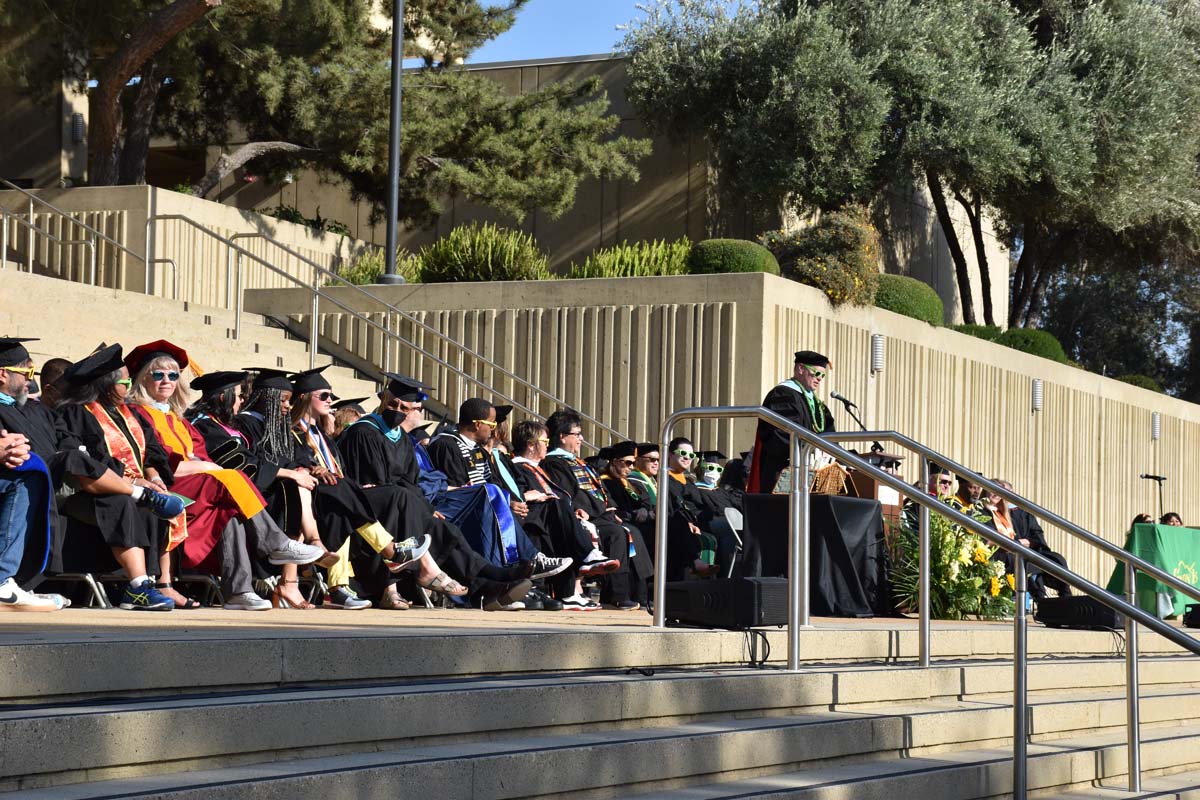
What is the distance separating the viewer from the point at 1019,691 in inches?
276

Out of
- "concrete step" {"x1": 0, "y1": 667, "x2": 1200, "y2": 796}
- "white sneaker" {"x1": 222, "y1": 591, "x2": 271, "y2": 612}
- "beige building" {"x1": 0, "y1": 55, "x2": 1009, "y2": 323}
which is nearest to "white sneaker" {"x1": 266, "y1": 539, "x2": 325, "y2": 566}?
"white sneaker" {"x1": 222, "y1": 591, "x2": 271, "y2": 612}

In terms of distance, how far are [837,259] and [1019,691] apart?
12299 millimetres

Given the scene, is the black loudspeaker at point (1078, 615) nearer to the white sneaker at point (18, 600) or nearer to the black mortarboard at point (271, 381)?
the black mortarboard at point (271, 381)

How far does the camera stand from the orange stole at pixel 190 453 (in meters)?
8.74

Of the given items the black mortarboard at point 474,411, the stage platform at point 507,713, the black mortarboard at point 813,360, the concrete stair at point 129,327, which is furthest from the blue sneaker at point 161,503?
the concrete stair at point 129,327

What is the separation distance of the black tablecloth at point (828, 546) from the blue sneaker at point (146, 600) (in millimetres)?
3470

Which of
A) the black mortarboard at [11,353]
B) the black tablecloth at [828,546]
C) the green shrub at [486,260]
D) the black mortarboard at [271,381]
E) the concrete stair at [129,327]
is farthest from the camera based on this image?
the green shrub at [486,260]

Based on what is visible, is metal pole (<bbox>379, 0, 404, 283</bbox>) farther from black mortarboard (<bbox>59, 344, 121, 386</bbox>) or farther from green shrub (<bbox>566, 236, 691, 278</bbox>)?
black mortarboard (<bbox>59, 344, 121, 386</bbox>)

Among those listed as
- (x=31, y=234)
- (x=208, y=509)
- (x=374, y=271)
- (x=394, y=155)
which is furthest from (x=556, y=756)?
(x=31, y=234)

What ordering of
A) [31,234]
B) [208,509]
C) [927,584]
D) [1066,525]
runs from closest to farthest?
[1066,525], [927,584], [208,509], [31,234]

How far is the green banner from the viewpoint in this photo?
1506 cm

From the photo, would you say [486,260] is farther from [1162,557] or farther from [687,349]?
[1162,557]

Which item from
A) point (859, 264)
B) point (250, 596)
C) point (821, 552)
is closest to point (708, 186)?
point (859, 264)

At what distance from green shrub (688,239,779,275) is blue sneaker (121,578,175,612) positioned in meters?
10.8
